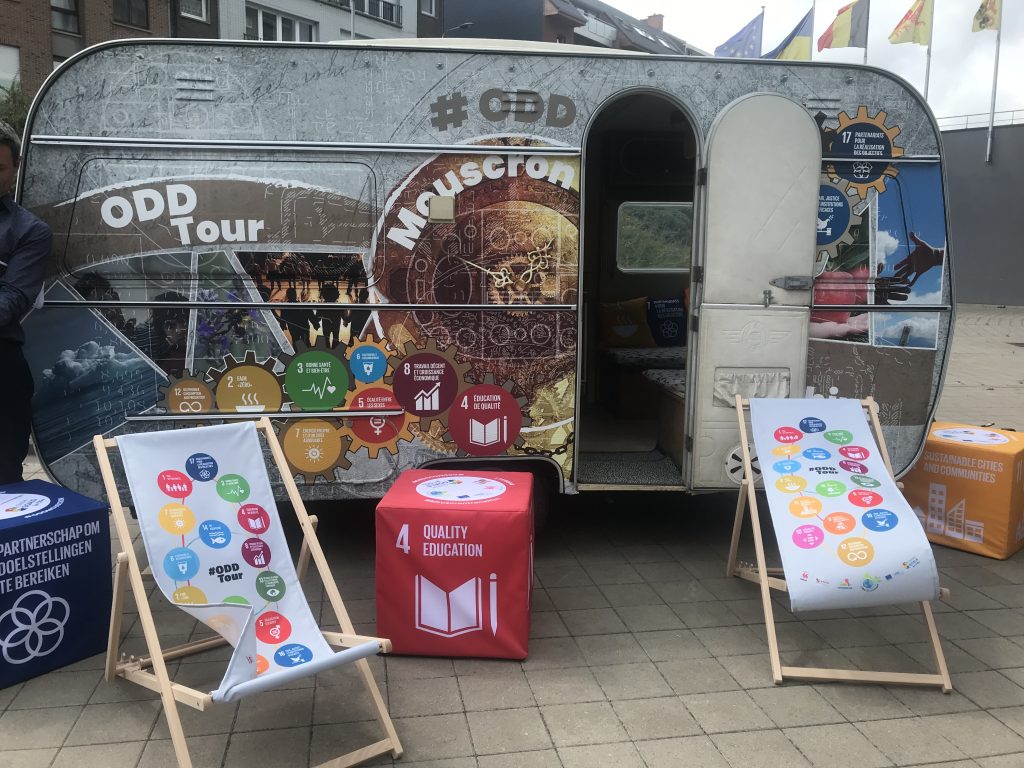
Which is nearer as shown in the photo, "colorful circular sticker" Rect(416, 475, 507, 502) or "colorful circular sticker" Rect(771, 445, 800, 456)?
"colorful circular sticker" Rect(416, 475, 507, 502)

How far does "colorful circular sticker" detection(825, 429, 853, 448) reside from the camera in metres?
4.09

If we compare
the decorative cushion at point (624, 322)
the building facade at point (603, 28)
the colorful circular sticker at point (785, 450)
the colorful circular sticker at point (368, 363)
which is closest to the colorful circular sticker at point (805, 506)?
the colorful circular sticker at point (785, 450)

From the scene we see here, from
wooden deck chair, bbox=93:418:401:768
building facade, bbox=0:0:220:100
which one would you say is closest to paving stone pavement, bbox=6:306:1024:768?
wooden deck chair, bbox=93:418:401:768

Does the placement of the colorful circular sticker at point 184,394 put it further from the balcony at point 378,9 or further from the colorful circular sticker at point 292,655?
the balcony at point 378,9

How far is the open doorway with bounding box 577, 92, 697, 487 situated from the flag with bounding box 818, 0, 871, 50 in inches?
663

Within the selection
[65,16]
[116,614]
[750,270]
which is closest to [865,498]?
[750,270]

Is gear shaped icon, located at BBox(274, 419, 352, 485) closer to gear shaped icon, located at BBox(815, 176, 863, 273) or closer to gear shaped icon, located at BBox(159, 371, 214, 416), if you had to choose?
gear shaped icon, located at BBox(159, 371, 214, 416)

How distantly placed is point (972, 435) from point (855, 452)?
5.98ft

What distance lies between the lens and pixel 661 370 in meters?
6.01

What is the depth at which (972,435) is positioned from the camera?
5.36 meters

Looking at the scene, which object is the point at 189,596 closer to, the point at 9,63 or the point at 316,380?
the point at 316,380

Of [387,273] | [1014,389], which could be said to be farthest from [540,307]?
[1014,389]

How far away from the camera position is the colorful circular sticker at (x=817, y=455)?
4008 mm

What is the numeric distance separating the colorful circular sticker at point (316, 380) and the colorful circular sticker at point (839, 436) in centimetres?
246
